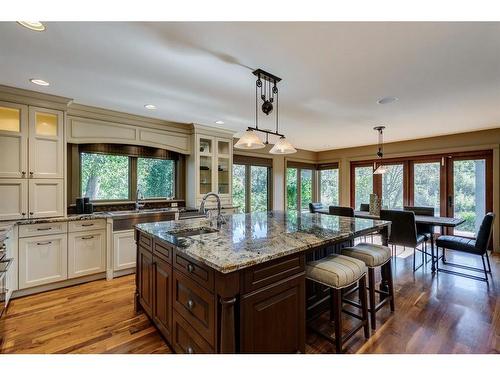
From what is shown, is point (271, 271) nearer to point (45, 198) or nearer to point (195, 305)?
point (195, 305)

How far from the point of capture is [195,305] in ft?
4.68

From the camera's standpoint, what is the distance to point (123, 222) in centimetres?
328

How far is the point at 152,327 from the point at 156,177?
269 cm

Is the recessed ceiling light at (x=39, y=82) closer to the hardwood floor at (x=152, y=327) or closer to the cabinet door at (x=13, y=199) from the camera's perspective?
the cabinet door at (x=13, y=199)

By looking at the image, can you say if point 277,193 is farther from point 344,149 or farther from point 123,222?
point 123,222

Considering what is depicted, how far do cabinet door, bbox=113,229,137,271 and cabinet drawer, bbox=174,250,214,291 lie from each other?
206 cm

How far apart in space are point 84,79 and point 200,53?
1.39m

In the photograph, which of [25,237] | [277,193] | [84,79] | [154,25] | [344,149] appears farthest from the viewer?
[344,149]

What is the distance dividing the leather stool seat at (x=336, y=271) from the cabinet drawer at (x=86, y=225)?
2.76 meters

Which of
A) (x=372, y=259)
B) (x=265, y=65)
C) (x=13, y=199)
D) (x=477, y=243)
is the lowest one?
(x=477, y=243)

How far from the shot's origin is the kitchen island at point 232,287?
49.4 inches

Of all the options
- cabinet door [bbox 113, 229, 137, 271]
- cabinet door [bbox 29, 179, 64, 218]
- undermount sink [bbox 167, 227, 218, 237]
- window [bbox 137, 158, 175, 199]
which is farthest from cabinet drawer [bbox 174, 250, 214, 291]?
window [bbox 137, 158, 175, 199]

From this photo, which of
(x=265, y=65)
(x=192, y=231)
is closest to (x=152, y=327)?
(x=192, y=231)
